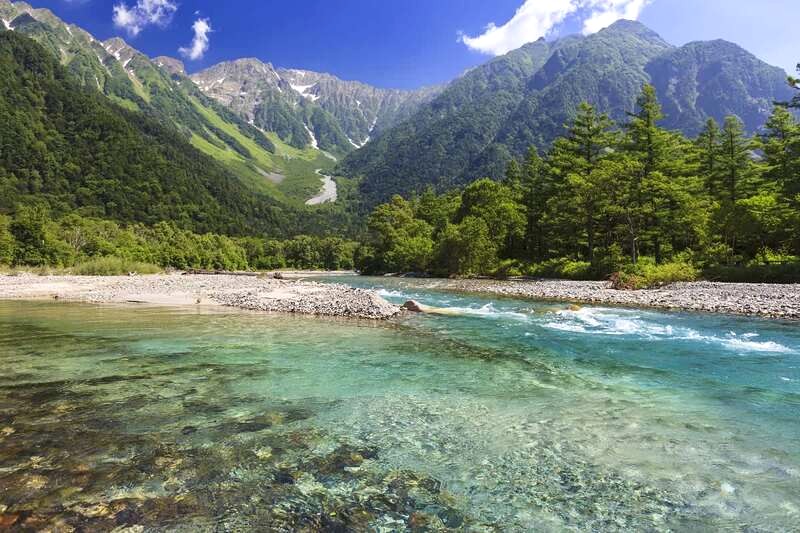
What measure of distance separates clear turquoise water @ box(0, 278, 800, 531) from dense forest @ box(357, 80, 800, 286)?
2345 cm

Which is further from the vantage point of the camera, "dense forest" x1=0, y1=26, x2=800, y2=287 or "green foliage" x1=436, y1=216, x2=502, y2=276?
"green foliage" x1=436, y1=216, x2=502, y2=276

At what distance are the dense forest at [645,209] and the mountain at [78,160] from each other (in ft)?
428

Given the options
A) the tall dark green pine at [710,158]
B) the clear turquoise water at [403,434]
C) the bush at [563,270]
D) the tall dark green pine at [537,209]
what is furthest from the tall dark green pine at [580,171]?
the clear turquoise water at [403,434]

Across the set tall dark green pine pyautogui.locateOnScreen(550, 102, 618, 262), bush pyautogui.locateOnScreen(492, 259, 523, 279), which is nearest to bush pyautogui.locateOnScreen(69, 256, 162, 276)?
bush pyautogui.locateOnScreen(492, 259, 523, 279)

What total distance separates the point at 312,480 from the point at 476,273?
5479 centimetres

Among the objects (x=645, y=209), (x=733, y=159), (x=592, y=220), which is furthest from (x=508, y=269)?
(x=733, y=159)

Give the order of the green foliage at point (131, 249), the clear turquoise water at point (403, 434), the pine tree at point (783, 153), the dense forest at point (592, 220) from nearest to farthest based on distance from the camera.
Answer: the clear turquoise water at point (403, 434) → the pine tree at point (783, 153) → the dense forest at point (592, 220) → the green foliage at point (131, 249)

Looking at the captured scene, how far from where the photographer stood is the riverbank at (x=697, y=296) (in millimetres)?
21828

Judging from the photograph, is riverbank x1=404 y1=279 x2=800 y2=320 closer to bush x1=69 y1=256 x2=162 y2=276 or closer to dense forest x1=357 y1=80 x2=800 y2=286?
dense forest x1=357 y1=80 x2=800 y2=286

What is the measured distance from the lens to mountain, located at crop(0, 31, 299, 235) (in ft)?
483

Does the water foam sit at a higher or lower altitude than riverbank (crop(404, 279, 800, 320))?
lower

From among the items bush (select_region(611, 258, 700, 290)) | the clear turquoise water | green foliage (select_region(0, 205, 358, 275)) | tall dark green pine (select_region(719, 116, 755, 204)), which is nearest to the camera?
the clear turquoise water

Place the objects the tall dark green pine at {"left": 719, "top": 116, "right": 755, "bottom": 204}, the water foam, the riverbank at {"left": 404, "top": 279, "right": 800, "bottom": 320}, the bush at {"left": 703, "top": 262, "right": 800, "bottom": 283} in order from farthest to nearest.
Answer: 1. the tall dark green pine at {"left": 719, "top": 116, "right": 755, "bottom": 204}
2. the bush at {"left": 703, "top": 262, "right": 800, "bottom": 283}
3. the riverbank at {"left": 404, "top": 279, "right": 800, "bottom": 320}
4. the water foam

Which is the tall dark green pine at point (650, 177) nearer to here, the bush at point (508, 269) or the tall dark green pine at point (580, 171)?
the tall dark green pine at point (580, 171)
